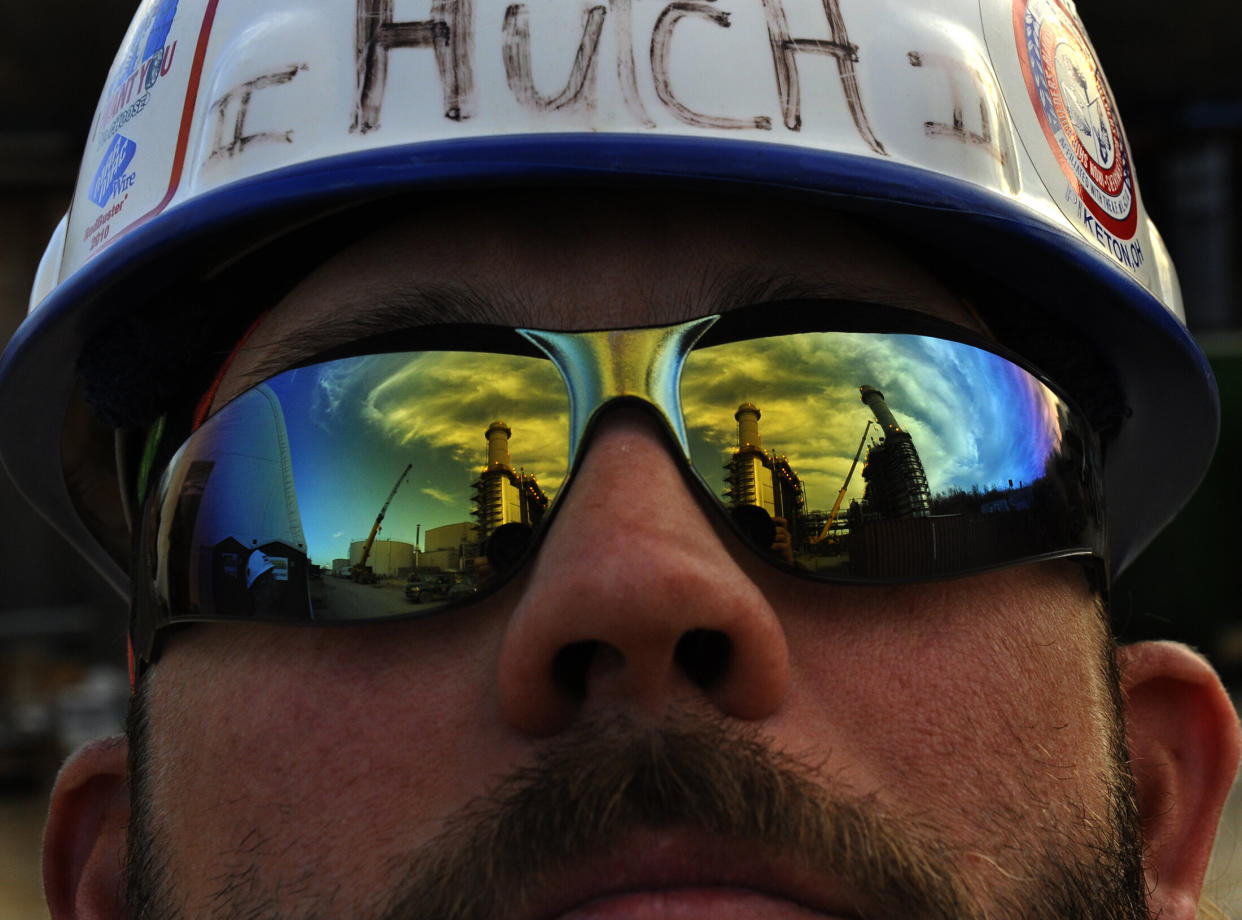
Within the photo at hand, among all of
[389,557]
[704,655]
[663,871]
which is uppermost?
[389,557]

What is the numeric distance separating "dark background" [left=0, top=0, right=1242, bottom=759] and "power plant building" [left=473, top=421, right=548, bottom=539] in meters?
6.95

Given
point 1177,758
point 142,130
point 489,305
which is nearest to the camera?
point 489,305

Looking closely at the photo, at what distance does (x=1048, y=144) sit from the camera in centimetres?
166

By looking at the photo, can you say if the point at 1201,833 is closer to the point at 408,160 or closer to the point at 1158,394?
the point at 1158,394

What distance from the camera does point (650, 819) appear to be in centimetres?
121

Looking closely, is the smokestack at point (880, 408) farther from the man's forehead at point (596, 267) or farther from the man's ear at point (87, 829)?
the man's ear at point (87, 829)

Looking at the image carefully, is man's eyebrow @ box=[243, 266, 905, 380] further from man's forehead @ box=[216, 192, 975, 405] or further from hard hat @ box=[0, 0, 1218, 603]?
hard hat @ box=[0, 0, 1218, 603]

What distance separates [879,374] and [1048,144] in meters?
0.48

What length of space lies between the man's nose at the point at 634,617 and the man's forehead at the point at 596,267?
9.4 inches

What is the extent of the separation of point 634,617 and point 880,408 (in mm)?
405

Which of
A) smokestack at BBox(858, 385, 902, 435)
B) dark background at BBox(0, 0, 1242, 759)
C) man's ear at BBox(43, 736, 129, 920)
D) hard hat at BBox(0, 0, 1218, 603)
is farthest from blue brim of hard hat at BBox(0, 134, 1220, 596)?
dark background at BBox(0, 0, 1242, 759)

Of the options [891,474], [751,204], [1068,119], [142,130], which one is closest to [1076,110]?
[1068,119]

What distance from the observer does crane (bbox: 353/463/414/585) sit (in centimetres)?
139

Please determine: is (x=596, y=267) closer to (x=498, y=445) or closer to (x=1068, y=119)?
(x=498, y=445)
